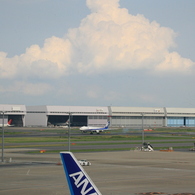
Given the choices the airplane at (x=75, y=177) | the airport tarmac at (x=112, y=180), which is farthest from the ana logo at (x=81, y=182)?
the airport tarmac at (x=112, y=180)

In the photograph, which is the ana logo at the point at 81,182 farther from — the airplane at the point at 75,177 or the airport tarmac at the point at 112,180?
the airport tarmac at the point at 112,180

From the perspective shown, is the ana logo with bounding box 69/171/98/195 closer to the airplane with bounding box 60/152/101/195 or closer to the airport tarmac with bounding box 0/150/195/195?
the airplane with bounding box 60/152/101/195

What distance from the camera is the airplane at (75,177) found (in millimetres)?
16797

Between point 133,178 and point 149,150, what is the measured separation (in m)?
52.0

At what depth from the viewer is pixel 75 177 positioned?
664 inches

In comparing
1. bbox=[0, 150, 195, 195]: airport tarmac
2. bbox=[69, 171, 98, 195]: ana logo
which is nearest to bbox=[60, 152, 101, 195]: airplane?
bbox=[69, 171, 98, 195]: ana logo

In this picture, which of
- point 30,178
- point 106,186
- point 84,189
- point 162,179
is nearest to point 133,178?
point 162,179

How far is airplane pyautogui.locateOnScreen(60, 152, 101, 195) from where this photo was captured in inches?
661

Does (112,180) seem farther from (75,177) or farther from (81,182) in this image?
(75,177)

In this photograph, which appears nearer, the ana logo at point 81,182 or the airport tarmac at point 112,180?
the ana logo at point 81,182

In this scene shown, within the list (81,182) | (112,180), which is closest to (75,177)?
(81,182)

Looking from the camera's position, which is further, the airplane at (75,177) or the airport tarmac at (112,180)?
the airport tarmac at (112,180)

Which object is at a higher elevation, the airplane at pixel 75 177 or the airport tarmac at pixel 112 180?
the airplane at pixel 75 177

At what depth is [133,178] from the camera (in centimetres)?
5078
